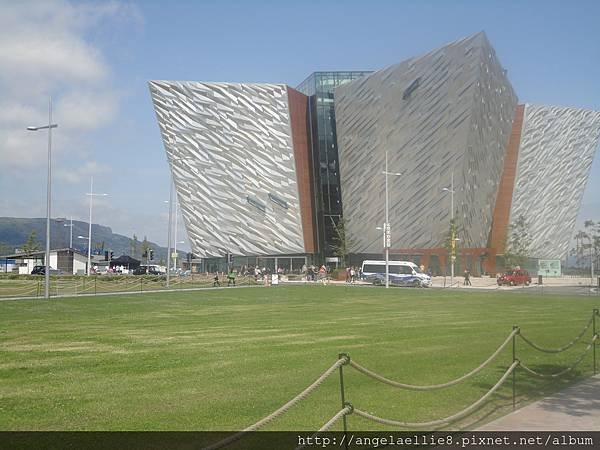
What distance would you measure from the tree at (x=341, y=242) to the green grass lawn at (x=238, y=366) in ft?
182

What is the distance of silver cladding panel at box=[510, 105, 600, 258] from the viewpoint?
83.1 m

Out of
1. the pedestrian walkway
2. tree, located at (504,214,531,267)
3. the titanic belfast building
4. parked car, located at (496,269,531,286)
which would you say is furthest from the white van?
the pedestrian walkway

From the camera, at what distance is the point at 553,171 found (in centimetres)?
8788

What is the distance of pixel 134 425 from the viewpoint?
7.03 m

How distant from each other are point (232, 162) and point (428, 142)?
987 inches

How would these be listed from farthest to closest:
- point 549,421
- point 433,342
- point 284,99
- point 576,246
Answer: point 576,246 → point 284,99 → point 433,342 → point 549,421

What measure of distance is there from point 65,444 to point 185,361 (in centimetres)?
525

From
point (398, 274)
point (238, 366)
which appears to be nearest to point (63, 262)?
point (398, 274)

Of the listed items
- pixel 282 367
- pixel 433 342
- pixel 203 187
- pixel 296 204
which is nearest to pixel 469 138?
pixel 296 204

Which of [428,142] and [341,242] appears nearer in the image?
[428,142]

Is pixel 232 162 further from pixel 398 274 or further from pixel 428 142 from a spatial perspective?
pixel 398 274

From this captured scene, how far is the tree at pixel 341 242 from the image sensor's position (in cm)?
7706

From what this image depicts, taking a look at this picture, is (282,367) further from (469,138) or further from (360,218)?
(360,218)

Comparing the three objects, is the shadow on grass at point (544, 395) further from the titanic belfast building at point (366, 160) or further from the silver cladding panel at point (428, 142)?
the silver cladding panel at point (428, 142)
